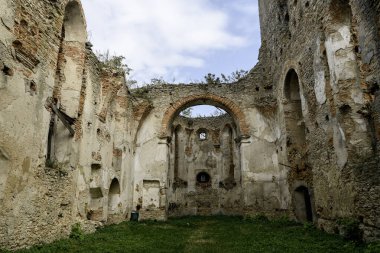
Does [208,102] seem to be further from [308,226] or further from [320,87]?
[308,226]

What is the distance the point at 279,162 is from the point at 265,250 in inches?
288

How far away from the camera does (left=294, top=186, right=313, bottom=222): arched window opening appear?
10844 mm

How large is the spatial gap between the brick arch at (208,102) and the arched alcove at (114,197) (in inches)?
141

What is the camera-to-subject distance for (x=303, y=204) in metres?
11.0

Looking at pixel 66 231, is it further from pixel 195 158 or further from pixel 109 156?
pixel 195 158

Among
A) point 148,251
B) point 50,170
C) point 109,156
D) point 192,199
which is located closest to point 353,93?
point 148,251

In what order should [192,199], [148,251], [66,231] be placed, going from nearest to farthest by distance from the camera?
[148,251]
[66,231]
[192,199]

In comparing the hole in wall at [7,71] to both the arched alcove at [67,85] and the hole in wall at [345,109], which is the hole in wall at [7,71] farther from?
the hole in wall at [345,109]

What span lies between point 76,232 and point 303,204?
26.2ft

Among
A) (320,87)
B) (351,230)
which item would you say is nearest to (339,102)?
(320,87)

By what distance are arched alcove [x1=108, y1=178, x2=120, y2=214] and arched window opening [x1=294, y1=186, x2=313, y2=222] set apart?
7106 mm

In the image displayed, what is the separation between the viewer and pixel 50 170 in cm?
692

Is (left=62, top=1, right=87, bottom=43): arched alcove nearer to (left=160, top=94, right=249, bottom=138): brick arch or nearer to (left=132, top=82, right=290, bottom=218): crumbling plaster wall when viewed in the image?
(left=132, top=82, right=290, bottom=218): crumbling plaster wall

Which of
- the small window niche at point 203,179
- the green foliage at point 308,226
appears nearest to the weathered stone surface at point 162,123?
the green foliage at point 308,226
